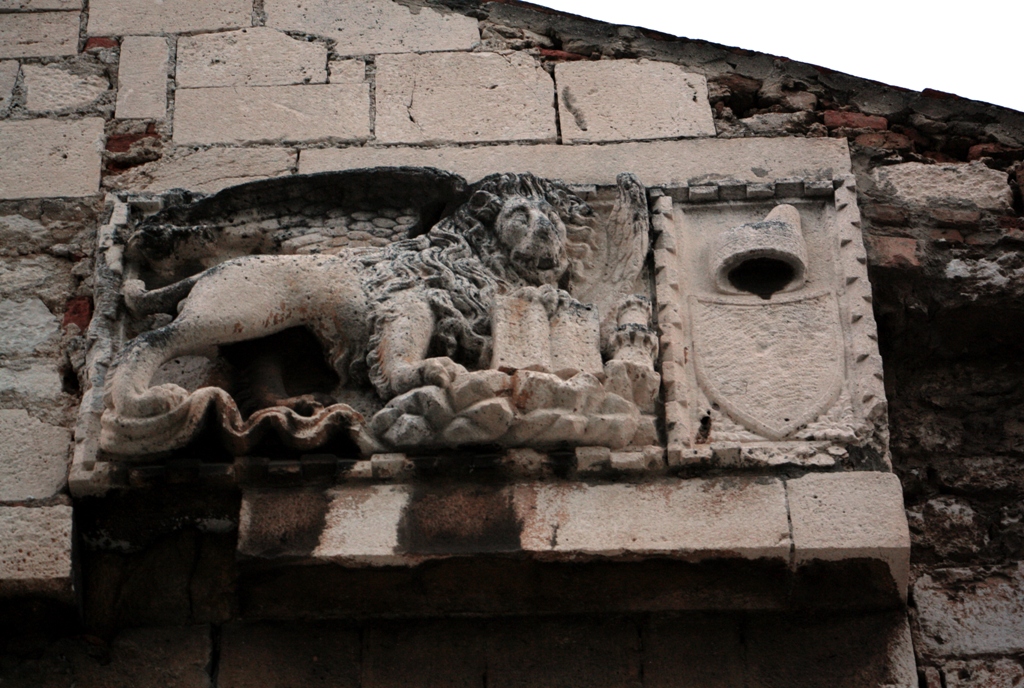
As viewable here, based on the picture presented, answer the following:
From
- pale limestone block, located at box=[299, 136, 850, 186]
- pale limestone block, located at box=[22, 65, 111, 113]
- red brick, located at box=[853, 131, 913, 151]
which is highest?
pale limestone block, located at box=[22, 65, 111, 113]

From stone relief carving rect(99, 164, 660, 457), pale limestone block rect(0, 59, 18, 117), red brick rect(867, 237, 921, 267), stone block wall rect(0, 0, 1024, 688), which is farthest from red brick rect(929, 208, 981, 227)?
pale limestone block rect(0, 59, 18, 117)

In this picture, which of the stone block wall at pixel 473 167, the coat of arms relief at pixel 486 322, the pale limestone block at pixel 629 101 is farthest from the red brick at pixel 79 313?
the pale limestone block at pixel 629 101

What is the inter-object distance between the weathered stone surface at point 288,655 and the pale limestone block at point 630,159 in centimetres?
163

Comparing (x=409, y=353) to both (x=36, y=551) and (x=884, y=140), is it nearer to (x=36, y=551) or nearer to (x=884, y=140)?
(x=36, y=551)

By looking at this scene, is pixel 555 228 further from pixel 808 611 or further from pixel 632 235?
Answer: pixel 808 611

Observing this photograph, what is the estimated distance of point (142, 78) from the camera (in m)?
5.43

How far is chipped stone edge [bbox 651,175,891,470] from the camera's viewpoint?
170 inches

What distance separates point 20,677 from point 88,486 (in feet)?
1.79

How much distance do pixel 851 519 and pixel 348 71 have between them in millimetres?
2483

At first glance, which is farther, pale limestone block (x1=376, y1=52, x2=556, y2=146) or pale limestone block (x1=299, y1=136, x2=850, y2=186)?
pale limestone block (x1=376, y1=52, x2=556, y2=146)

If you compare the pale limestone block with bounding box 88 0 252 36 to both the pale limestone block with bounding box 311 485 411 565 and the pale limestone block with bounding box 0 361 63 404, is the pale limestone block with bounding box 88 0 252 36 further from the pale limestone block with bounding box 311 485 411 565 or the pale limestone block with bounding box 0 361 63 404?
the pale limestone block with bounding box 311 485 411 565

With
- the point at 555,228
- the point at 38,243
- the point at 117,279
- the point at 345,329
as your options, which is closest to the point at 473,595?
the point at 345,329

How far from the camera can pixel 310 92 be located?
5.38 meters

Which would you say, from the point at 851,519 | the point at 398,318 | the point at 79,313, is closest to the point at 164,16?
the point at 79,313
